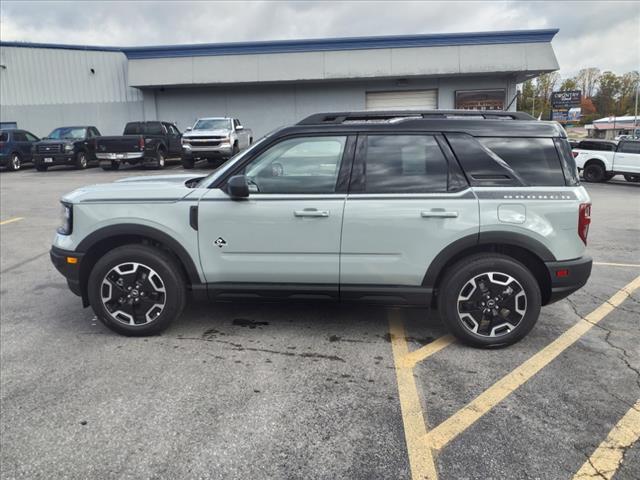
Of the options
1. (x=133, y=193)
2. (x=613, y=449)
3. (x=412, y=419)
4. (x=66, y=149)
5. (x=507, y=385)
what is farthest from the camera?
(x=66, y=149)

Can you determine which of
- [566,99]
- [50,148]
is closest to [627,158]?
[50,148]

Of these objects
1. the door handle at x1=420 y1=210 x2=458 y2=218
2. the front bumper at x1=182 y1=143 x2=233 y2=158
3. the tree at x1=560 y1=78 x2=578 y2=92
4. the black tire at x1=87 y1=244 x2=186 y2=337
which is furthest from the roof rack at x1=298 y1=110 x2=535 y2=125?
the tree at x1=560 y1=78 x2=578 y2=92

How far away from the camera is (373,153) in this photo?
3.97 m

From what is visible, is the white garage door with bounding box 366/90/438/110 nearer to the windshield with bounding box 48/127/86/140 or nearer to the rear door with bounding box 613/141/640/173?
the rear door with bounding box 613/141/640/173

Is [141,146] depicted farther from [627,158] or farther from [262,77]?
[627,158]

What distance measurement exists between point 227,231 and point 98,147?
17.4 metres

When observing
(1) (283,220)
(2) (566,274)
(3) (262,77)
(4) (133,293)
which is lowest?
(4) (133,293)

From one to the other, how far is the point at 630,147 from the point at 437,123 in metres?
17.9

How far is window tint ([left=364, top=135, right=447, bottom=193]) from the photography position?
3898 mm

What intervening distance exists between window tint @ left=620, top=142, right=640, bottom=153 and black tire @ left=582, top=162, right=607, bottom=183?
92 cm

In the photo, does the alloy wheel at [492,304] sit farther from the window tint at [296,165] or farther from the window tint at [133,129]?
the window tint at [133,129]

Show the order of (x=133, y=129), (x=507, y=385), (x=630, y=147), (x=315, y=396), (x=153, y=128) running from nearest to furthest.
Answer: (x=315, y=396) → (x=507, y=385) → (x=630, y=147) → (x=153, y=128) → (x=133, y=129)

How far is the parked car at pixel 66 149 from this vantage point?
20.0 meters

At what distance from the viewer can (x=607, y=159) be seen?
1848 centimetres
